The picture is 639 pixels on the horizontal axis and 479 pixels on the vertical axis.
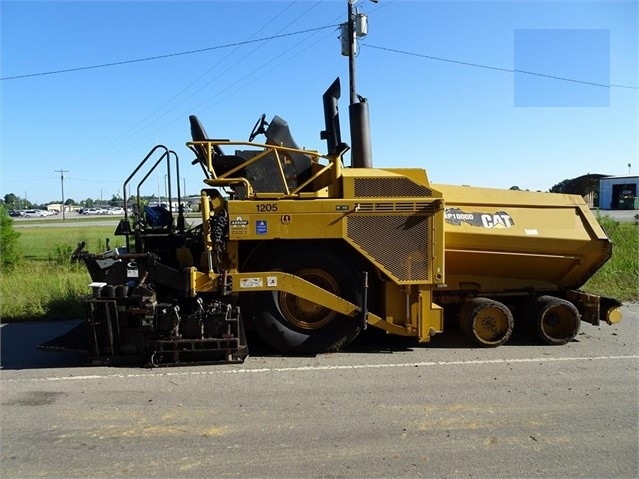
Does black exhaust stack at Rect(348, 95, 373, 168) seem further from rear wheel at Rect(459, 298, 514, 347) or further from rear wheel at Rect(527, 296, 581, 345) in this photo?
rear wheel at Rect(527, 296, 581, 345)

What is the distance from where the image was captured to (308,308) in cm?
601

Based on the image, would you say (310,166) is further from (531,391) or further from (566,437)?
(566,437)

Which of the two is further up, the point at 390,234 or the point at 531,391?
the point at 390,234

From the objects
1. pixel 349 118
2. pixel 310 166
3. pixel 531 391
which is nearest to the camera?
pixel 531 391

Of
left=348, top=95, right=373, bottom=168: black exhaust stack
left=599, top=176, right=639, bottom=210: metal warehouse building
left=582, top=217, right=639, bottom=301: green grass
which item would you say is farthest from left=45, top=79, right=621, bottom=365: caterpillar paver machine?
left=599, top=176, right=639, bottom=210: metal warehouse building

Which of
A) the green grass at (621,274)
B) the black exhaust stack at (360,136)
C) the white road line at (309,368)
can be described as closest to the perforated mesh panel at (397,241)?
the white road line at (309,368)

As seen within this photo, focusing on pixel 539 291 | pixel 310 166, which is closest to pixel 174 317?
pixel 310 166

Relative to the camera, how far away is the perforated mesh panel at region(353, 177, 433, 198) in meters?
5.84

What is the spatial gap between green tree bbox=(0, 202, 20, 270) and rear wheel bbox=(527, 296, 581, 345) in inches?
445

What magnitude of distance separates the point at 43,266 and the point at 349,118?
8421 millimetres

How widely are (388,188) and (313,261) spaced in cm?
119

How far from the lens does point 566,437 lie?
12.6 ft

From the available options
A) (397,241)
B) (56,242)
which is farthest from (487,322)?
(56,242)

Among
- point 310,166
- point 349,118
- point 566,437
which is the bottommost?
point 566,437
